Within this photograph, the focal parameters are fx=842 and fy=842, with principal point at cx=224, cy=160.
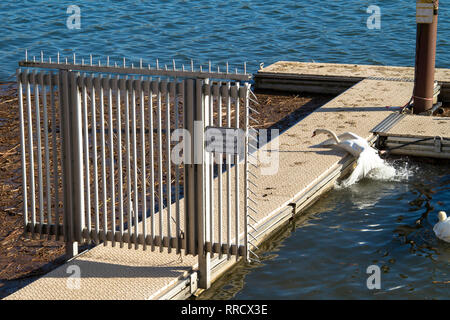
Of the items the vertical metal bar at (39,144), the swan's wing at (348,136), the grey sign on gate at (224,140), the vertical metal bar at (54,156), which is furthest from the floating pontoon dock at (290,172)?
the grey sign on gate at (224,140)

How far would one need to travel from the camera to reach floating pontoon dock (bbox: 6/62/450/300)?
780 cm

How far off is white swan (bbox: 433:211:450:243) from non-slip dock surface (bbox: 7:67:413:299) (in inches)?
68.0

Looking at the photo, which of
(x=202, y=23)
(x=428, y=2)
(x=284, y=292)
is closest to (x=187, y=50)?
(x=202, y=23)

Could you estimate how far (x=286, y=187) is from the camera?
1045 cm

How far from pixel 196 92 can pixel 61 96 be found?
139cm

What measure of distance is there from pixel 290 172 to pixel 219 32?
15.2 m

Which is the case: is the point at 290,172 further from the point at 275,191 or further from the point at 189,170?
the point at 189,170

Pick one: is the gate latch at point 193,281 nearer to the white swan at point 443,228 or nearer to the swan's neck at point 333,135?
the white swan at point 443,228

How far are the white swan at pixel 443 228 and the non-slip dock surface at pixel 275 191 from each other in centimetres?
173

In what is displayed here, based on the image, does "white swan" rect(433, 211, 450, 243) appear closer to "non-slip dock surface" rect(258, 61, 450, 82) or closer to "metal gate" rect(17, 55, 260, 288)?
"metal gate" rect(17, 55, 260, 288)

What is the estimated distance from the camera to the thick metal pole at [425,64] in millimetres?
13312
